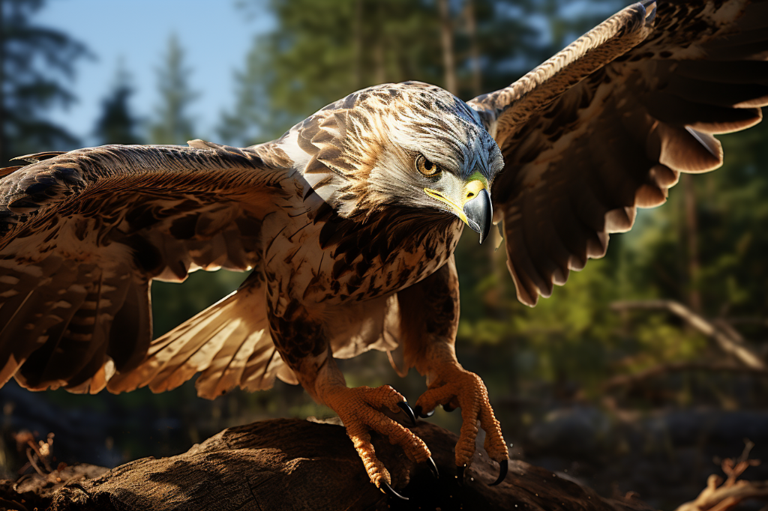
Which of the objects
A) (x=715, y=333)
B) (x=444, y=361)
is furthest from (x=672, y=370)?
(x=444, y=361)

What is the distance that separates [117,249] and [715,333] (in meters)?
6.75

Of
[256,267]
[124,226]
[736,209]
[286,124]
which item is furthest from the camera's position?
[286,124]

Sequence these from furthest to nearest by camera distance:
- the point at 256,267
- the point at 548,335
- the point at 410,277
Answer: the point at 548,335, the point at 256,267, the point at 410,277

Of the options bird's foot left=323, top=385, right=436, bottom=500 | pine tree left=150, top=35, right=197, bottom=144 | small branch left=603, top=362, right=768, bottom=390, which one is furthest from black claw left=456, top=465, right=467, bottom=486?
pine tree left=150, top=35, right=197, bottom=144

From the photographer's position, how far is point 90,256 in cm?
264

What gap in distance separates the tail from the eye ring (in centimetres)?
118

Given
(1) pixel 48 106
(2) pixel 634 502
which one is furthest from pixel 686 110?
(1) pixel 48 106

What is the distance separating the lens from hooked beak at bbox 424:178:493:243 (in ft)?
5.90

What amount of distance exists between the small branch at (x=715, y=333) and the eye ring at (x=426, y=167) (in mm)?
6097

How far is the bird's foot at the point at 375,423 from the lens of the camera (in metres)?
2.23

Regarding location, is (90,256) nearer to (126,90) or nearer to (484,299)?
(484,299)

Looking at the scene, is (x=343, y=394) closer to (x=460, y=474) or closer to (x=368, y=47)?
(x=460, y=474)

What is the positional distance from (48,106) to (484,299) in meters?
9.10

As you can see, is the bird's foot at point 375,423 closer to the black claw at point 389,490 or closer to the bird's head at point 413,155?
the black claw at point 389,490
